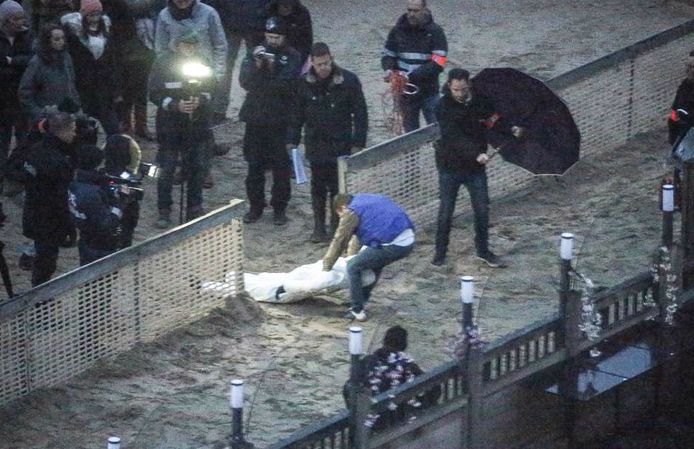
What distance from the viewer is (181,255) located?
49.1 ft

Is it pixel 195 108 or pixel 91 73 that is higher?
Answer: pixel 91 73

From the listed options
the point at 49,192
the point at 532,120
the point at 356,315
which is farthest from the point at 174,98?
the point at 532,120

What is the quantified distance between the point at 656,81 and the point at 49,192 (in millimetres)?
7122

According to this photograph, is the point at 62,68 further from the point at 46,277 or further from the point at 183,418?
the point at 183,418

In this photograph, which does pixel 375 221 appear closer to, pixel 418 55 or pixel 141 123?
pixel 418 55

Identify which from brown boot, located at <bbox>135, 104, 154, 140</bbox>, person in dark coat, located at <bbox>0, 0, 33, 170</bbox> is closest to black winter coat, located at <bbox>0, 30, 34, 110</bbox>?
person in dark coat, located at <bbox>0, 0, 33, 170</bbox>

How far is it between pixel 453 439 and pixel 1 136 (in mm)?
6516

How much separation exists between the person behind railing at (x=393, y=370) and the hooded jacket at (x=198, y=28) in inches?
219

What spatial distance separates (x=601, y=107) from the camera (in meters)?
18.8

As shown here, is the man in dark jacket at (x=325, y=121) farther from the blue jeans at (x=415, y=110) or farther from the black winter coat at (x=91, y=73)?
the black winter coat at (x=91, y=73)

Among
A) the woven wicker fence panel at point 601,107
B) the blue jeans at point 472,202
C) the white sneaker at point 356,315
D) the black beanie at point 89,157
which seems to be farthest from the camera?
the woven wicker fence panel at point 601,107

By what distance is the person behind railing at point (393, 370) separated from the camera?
12117 millimetres

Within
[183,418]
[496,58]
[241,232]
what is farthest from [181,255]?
[496,58]

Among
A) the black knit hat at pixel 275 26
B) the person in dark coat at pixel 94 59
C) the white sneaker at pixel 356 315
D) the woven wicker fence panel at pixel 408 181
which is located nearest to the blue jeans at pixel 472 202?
the woven wicker fence panel at pixel 408 181
